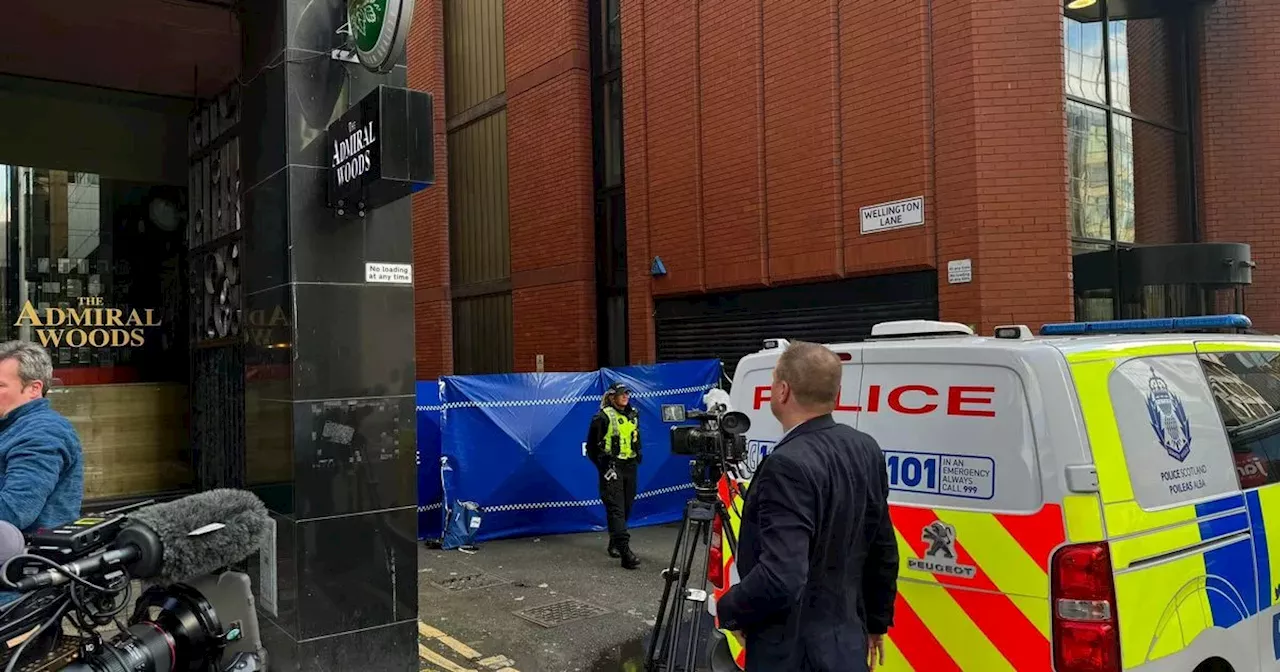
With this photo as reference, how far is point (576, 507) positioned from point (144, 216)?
528cm

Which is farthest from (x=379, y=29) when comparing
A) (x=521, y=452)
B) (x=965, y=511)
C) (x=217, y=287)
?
(x=521, y=452)

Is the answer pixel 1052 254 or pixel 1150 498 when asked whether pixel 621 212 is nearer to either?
pixel 1052 254

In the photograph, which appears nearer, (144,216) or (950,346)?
(950,346)

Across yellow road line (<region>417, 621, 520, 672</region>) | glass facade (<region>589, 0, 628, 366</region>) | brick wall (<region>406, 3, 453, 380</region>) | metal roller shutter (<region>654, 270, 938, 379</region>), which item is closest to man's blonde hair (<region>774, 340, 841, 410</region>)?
yellow road line (<region>417, 621, 520, 672</region>)

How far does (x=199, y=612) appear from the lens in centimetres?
246

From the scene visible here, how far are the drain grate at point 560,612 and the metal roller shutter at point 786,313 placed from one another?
4.64 metres

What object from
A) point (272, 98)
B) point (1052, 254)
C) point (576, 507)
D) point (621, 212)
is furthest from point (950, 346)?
point (621, 212)

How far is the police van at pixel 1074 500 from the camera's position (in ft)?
10.1

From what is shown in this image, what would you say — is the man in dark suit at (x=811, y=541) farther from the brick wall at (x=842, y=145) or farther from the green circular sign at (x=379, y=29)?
the brick wall at (x=842, y=145)

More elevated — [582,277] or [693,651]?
[582,277]

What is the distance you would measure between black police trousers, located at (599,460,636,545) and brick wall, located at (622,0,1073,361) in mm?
3316

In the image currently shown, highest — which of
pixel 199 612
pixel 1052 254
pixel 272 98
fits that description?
pixel 272 98

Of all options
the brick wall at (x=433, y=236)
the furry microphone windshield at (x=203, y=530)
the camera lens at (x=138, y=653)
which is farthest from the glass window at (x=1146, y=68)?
the brick wall at (x=433, y=236)

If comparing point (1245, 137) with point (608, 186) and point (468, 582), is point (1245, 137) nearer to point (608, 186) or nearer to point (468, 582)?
point (608, 186)
